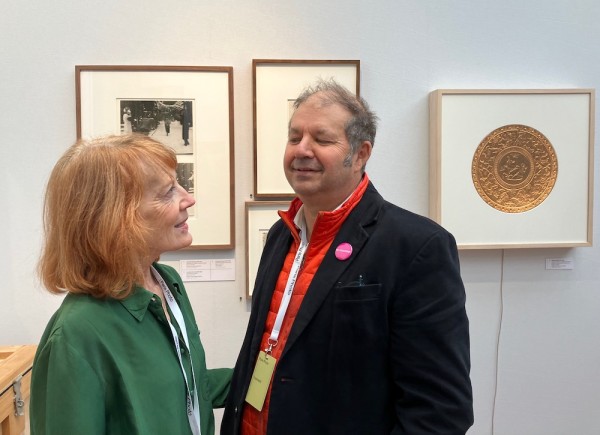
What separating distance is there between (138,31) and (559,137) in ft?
6.48

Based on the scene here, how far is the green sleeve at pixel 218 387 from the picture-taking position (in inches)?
59.9

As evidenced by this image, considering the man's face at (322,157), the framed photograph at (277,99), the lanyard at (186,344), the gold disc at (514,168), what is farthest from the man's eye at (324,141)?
the gold disc at (514,168)

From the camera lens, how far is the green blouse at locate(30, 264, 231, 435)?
96cm

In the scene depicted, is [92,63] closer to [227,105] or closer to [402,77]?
[227,105]

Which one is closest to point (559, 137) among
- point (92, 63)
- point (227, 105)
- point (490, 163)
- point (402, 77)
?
point (490, 163)

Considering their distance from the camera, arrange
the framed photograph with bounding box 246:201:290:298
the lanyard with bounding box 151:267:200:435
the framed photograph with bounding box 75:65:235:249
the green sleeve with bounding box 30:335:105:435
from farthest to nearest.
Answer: the framed photograph with bounding box 246:201:290:298 < the framed photograph with bounding box 75:65:235:249 < the lanyard with bounding box 151:267:200:435 < the green sleeve with bounding box 30:335:105:435

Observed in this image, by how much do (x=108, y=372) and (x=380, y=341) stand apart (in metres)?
0.59

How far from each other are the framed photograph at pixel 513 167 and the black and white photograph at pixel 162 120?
3.67 feet

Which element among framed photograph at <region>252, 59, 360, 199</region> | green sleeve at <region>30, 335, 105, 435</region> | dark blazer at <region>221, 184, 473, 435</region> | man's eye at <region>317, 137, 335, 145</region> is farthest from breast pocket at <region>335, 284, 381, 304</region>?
framed photograph at <region>252, 59, 360, 199</region>

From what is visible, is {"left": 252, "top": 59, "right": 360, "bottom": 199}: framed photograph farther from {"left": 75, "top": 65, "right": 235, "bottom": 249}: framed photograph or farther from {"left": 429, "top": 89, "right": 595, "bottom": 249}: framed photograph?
{"left": 429, "top": 89, "right": 595, "bottom": 249}: framed photograph

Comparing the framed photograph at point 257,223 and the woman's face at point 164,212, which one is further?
the framed photograph at point 257,223

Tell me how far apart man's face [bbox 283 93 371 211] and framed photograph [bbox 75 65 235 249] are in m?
0.98

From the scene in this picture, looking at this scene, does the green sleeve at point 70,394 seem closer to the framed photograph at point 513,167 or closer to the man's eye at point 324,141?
the man's eye at point 324,141

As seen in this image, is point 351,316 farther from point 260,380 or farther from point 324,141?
point 324,141
